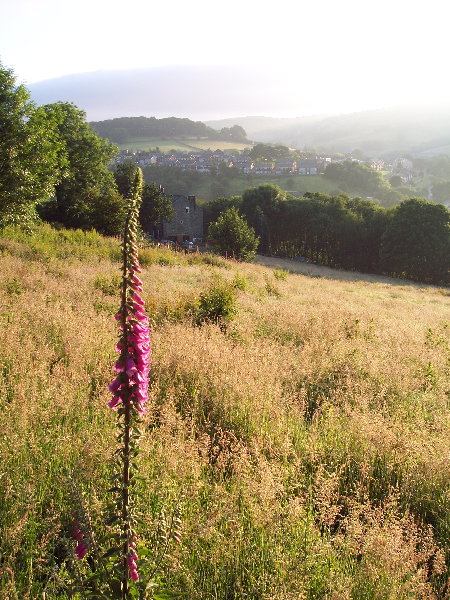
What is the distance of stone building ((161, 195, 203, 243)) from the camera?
71.3 m

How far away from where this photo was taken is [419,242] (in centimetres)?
5044

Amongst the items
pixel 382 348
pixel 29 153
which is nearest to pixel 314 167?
pixel 29 153

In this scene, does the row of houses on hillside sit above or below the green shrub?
above

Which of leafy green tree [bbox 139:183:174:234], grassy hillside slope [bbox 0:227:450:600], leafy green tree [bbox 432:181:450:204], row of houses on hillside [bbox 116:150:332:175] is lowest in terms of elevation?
grassy hillside slope [bbox 0:227:450:600]

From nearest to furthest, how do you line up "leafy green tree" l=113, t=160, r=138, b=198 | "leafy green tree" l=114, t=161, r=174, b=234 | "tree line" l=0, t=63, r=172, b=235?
1. "tree line" l=0, t=63, r=172, b=235
2. "leafy green tree" l=113, t=160, r=138, b=198
3. "leafy green tree" l=114, t=161, r=174, b=234

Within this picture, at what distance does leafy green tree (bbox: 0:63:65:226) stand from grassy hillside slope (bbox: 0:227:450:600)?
1051 cm

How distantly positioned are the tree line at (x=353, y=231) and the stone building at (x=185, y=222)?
2.22m

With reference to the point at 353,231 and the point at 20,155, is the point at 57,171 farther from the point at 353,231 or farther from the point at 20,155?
the point at 353,231

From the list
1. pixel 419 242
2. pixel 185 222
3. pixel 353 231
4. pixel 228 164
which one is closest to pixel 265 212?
pixel 353 231

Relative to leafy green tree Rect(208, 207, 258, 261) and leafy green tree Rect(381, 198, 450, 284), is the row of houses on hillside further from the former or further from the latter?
leafy green tree Rect(208, 207, 258, 261)

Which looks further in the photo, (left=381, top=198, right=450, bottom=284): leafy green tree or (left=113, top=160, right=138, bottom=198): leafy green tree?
(left=113, top=160, right=138, bottom=198): leafy green tree

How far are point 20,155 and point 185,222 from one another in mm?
52991

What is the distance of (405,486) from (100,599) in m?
3.15

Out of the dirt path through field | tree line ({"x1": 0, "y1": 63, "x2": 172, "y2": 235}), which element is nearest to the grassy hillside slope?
tree line ({"x1": 0, "y1": 63, "x2": 172, "y2": 235})
